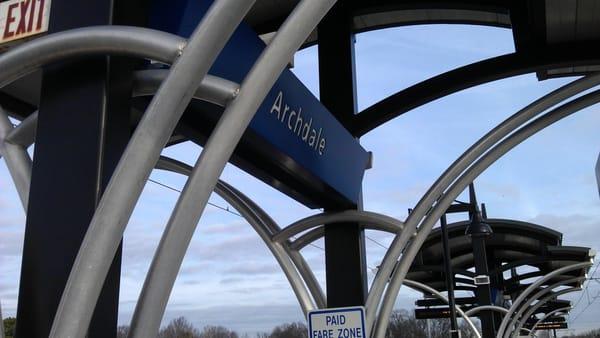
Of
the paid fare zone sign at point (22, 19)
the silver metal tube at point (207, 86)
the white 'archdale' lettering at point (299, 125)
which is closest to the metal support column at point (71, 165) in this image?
the silver metal tube at point (207, 86)

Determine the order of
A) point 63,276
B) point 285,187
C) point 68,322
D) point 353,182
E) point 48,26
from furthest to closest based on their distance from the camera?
point 353,182
point 285,187
point 48,26
point 63,276
point 68,322

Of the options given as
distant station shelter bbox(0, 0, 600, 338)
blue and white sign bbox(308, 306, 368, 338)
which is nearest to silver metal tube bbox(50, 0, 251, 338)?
distant station shelter bbox(0, 0, 600, 338)

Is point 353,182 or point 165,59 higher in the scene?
point 353,182

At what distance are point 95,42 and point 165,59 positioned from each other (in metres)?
0.55

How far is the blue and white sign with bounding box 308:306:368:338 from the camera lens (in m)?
6.39

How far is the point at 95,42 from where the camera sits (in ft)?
13.5

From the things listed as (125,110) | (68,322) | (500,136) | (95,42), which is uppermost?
(500,136)

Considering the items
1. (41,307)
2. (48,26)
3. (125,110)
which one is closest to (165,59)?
(125,110)

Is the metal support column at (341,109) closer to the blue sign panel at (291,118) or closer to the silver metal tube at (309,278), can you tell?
the silver metal tube at (309,278)

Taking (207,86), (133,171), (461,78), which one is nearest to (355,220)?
(461,78)

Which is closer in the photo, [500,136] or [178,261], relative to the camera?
[178,261]

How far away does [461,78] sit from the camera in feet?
34.8

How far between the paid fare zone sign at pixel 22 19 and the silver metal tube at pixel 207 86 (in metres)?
0.97

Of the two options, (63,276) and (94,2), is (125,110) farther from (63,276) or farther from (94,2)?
(63,276)
